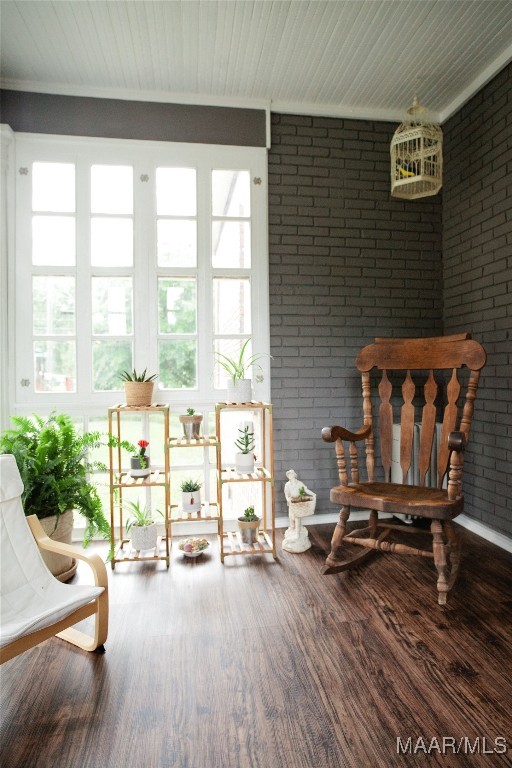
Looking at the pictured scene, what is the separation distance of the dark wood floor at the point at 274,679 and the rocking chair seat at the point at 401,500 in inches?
17.0

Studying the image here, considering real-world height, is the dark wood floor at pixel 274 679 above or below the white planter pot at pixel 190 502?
below

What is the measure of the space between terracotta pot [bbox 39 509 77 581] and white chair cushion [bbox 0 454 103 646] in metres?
0.56

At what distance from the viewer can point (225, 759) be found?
1384mm

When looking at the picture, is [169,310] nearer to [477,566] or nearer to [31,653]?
[31,653]

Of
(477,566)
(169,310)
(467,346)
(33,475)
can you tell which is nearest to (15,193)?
(169,310)

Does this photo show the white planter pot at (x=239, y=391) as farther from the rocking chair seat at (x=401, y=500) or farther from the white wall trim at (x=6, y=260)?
the white wall trim at (x=6, y=260)

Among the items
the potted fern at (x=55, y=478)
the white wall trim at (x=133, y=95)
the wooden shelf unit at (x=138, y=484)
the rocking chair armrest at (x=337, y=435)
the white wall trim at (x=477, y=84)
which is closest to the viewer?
the potted fern at (x=55, y=478)

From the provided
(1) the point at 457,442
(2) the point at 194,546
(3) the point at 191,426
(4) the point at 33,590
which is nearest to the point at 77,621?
(4) the point at 33,590

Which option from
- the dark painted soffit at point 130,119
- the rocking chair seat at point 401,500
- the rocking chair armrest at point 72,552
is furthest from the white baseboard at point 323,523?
the dark painted soffit at point 130,119

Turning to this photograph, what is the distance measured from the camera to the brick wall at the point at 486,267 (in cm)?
299

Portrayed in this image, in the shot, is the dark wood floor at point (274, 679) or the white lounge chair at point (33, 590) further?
the white lounge chair at point (33, 590)

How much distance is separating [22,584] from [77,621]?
0.27m

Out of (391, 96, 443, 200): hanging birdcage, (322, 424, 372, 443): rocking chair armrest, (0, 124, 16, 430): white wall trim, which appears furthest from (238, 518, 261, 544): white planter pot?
(391, 96, 443, 200): hanging birdcage

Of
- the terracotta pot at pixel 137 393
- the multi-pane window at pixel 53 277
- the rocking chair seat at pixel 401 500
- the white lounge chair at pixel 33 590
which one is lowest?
the white lounge chair at pixel 33 590
